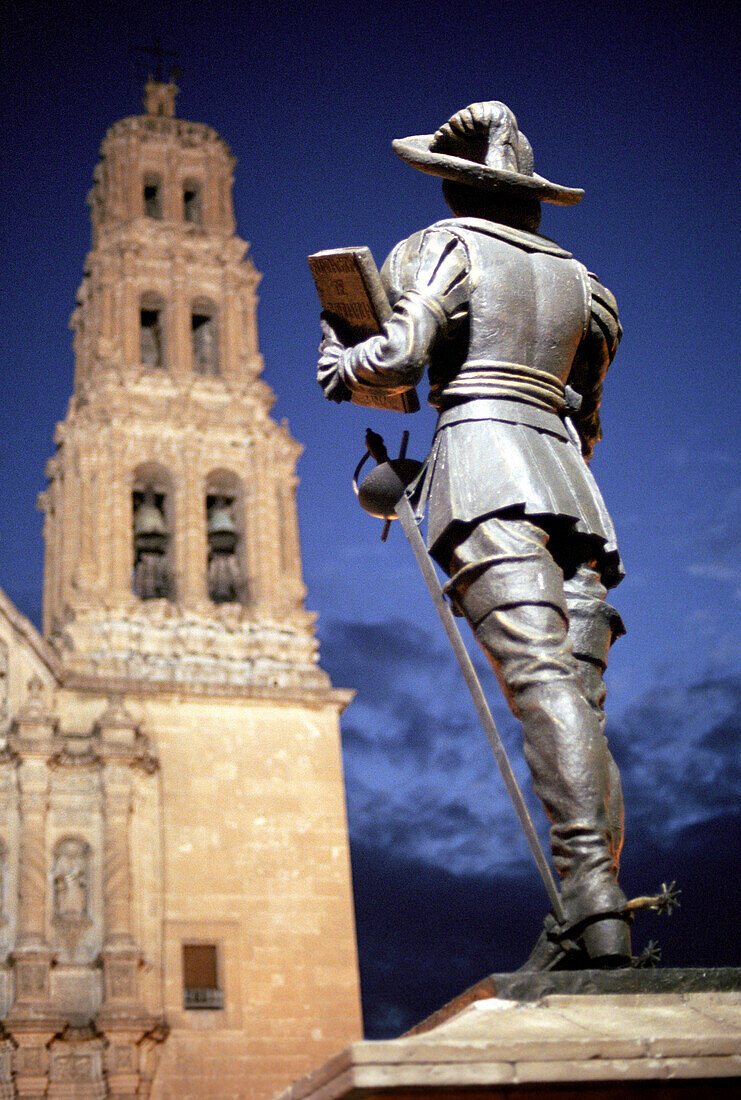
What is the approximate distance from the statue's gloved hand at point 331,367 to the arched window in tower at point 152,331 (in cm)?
2132

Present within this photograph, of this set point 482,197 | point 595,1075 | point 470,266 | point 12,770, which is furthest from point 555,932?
point 12,770

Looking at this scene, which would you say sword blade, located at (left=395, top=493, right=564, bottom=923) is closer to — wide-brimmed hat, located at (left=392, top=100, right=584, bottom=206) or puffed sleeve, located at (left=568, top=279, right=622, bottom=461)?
puffed sleeve, located at (left=568, top=279, right=622, bottom=461)

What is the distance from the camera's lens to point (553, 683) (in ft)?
11.9

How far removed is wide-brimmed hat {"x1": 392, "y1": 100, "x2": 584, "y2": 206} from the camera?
14.2 feet

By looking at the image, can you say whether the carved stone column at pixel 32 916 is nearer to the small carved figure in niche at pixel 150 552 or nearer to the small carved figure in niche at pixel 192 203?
the small carved figure in niche at pixel 150 552

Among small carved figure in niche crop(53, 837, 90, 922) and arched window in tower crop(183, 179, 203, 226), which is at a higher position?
arched window in tower crop(183, 179, 203, 226)

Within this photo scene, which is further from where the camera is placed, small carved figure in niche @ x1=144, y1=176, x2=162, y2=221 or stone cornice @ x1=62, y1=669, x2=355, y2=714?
small carved figure in niche @ x1=144, y1=176, x2=162, y2=221

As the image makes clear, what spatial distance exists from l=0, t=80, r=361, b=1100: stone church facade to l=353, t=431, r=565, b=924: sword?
15.9 meters

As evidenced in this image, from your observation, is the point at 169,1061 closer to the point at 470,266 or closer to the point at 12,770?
the point at 12,770

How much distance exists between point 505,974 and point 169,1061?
16850 mm

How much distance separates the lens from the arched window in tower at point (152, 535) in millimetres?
22875

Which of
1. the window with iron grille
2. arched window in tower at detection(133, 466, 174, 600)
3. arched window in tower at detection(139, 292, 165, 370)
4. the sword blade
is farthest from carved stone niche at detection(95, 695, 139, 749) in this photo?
the sword blade

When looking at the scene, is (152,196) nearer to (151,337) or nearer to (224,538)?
(151,337)

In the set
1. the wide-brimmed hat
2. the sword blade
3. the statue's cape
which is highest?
the wide-brimmed hat
